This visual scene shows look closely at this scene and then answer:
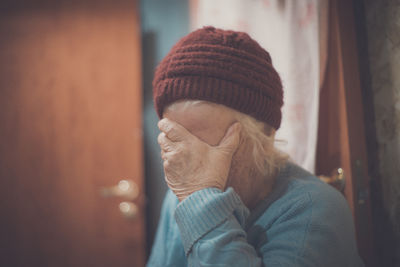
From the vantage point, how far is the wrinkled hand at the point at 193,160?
1.95 feet

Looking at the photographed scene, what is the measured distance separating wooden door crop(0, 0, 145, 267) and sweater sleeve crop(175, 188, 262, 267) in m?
0.87

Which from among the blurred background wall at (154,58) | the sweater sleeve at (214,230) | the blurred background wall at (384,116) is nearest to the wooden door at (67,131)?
the blurred background wall at (154,58)

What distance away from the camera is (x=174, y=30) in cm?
161

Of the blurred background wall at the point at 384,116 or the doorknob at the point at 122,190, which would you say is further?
the doorknob at the point at 122,190

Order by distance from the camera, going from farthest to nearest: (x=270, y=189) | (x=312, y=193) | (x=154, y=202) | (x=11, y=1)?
(x=154, y=202), (x=11, y=1), (x=270, y=189), (x=312, y=193)

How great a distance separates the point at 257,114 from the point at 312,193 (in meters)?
0.26

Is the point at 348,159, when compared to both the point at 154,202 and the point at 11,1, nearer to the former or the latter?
the point at 154,202

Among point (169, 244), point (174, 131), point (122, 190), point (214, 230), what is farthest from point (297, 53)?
point (122, 190)

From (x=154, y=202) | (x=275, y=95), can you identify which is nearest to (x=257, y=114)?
(x=275, y=95)

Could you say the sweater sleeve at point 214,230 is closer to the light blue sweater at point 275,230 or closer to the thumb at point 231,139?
the light blue sweater at point 275,230

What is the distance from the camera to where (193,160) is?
0.60m

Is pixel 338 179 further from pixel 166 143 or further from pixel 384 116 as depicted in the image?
pixel 166 143

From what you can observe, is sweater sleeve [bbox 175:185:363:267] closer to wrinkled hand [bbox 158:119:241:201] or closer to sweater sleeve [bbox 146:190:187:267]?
wrinkled hand [bbox 158:119:241:201]

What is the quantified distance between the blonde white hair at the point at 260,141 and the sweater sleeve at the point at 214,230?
17 cm
